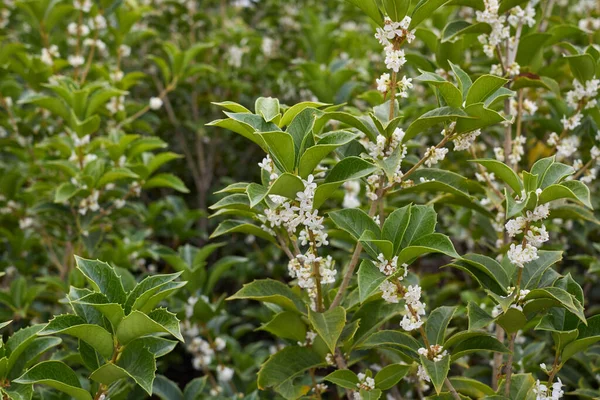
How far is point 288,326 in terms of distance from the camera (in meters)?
1.79

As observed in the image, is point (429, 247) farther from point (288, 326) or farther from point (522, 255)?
point (288, 326)

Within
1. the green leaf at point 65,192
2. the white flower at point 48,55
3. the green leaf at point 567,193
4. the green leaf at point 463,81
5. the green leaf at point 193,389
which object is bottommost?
the green leaf at point 193,389

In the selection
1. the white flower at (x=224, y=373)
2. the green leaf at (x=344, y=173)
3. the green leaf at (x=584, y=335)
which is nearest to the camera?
the green leaf at (x=344, y=173)

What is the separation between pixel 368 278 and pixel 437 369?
0.32 meters

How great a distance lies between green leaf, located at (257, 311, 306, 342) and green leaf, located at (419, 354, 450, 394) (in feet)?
1.28

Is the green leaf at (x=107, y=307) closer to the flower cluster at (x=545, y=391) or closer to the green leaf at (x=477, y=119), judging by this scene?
the green leaf at (x=477, y=119)

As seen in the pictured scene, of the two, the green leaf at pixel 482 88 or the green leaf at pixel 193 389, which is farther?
the green leaf at pixel 193 389

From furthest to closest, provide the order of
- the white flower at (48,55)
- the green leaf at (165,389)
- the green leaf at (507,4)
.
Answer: the white flower at (48,55) → the green leaf at (165,389) → the green leaf at (507,4)

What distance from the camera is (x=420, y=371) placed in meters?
1.62

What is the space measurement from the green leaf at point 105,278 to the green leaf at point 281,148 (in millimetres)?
503

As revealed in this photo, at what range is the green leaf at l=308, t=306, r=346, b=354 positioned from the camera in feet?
5.15

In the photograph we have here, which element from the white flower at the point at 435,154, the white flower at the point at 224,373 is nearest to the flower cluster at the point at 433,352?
the white flower at the point at 435,154

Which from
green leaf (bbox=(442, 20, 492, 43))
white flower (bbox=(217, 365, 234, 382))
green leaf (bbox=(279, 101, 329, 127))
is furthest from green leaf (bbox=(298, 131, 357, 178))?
white flower (bbox=(217, 365, 234, 382))

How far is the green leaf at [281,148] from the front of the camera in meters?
1.42
